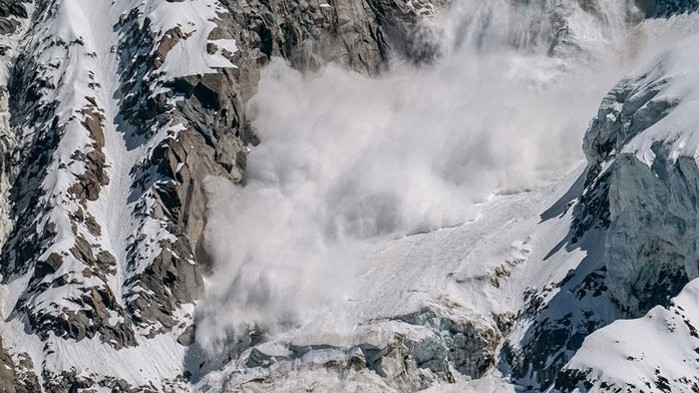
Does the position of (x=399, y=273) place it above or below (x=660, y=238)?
below

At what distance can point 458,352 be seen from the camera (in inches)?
7328

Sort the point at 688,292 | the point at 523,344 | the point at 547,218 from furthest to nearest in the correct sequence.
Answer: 1. the point at 547,218
2. the point at 523,344
3. the point at 688,292

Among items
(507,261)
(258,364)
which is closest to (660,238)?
(507,261)

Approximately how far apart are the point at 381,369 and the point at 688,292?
3639 centimetres

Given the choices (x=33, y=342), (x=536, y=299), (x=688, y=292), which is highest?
(x=688, y=292)

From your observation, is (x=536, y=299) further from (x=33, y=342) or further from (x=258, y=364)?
(x=33, y=342)

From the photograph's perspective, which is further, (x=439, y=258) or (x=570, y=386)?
(x=439, y=258)

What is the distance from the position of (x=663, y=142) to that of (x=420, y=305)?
3321 centimetres

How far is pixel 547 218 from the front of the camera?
19862 cm

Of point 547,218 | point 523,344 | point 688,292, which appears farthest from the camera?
point 547,218

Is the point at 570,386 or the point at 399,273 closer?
the point at 570,386

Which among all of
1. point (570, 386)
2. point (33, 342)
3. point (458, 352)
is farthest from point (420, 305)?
point (33, 342)

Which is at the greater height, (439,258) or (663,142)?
(663,142)

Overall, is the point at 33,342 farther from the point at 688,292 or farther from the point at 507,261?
the point at 688,292
